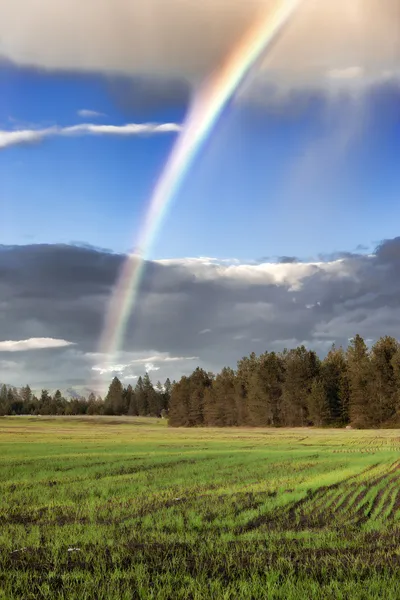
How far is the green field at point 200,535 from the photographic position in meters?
11.1

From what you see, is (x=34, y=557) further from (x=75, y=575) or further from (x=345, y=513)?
(x=345, y=513)

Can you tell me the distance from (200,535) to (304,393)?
125 meters

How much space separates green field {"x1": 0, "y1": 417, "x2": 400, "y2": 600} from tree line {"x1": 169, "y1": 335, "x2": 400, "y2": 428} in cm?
9775

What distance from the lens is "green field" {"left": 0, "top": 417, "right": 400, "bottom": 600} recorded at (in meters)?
11.1

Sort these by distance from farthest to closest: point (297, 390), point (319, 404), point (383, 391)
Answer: point (297, 390) < point (319, 404) < point (383, 391)

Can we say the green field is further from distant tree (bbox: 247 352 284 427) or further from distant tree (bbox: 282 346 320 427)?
distant tree (bbox: 247 352 284 427)

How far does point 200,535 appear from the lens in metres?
15.8

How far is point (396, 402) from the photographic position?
121438mm

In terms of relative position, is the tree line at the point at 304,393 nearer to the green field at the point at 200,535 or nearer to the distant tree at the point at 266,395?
the distant tree at the point at 266,395

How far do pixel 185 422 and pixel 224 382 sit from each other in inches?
664

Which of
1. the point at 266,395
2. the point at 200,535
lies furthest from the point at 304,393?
the point at 200,535

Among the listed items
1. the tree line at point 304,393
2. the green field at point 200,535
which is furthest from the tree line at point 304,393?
the green field at point 200,535

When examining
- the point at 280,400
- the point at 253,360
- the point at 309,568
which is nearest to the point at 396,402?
the point at 280,400

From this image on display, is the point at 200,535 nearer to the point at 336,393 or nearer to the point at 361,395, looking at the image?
the point at 361,395
